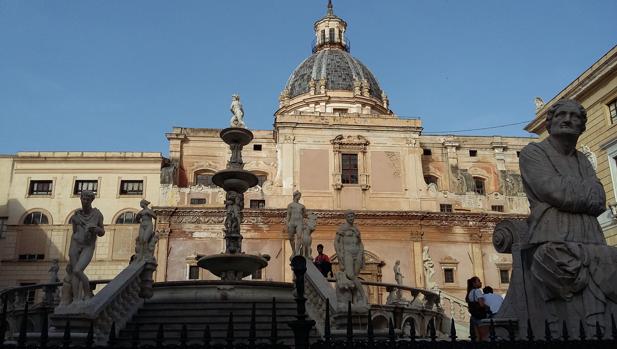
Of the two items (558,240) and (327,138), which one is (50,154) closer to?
(327,138)

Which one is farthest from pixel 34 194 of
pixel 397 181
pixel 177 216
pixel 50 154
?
pixel 397 181

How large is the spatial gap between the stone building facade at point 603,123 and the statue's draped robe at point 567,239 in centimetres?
1816

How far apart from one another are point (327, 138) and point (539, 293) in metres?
31.8

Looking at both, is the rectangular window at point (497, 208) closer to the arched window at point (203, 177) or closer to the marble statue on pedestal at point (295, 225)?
the arched window at point (203, 177)

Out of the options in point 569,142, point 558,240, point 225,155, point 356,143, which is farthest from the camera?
point 225,155

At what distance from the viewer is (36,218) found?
121 feet

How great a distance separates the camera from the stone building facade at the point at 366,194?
110 feet

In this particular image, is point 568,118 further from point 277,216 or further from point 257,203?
point 257,203

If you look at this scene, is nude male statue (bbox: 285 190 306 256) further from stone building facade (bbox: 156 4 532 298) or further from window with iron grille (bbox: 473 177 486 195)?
window with iron grille (bbox: 473 177 486 195)

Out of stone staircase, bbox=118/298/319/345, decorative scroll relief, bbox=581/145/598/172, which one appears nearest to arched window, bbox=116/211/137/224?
stone staircase, bbox=118/298/319/345

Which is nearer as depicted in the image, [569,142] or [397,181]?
[569,142]

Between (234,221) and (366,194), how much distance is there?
62.8 ft

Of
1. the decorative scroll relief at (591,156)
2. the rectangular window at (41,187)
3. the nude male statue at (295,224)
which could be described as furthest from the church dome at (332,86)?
the nude male statue at (295,224)

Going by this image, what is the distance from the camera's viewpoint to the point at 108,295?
11805mm
